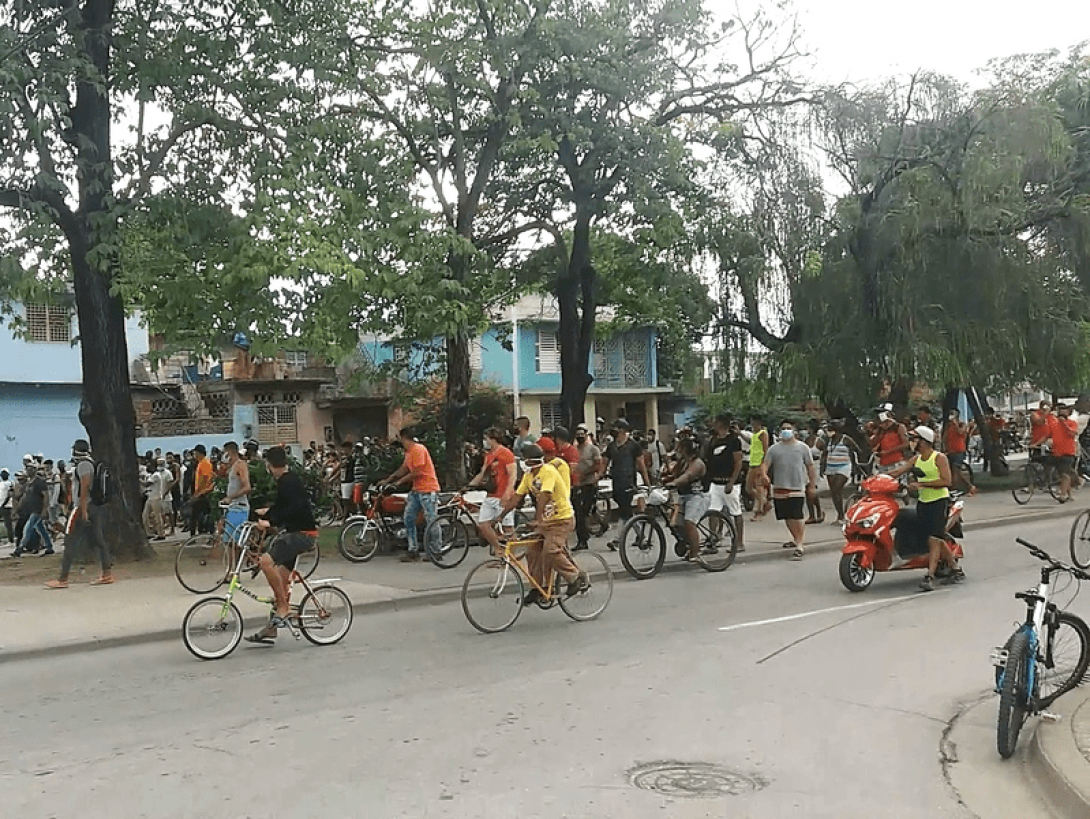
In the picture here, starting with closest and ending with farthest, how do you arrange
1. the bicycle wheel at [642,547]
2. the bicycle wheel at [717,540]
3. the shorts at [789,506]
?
1. the bicycle wheel at [642,547]
2. the bicycle wheel at [717,540]
3. the shorts at [789,506]

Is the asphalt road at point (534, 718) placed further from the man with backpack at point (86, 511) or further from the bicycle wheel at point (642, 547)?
the man with backpack at point (86, 511)

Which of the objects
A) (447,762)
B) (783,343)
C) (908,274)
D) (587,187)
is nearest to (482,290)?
(587,187)

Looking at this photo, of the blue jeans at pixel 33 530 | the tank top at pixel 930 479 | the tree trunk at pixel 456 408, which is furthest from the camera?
the tree trunk at pixel 456 408

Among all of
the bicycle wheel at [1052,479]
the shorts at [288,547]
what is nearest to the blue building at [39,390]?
the bicycle wheel at [1052,479]

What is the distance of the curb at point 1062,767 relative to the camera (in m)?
5.48

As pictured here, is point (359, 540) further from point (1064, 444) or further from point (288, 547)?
point (1064, 444)

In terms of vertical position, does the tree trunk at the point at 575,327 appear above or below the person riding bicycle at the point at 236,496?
above

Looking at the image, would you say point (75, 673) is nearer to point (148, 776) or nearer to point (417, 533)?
point (148, 776)

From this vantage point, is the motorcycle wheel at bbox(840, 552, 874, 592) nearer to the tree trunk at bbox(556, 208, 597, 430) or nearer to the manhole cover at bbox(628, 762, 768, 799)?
the manhole cover at bbox(628, 762, 768, 799)

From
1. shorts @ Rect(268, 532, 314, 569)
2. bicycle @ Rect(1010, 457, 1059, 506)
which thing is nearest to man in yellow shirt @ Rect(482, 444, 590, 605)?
shorts @ Rect(268, 532, 314, 569)

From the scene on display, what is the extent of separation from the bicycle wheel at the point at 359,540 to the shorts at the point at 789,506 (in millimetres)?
5714

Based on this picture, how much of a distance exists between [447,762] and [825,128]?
61.1 feet

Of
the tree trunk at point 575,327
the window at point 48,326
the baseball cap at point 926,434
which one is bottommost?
the baseball cap at point 926,434

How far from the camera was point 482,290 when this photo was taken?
74.6 ft
